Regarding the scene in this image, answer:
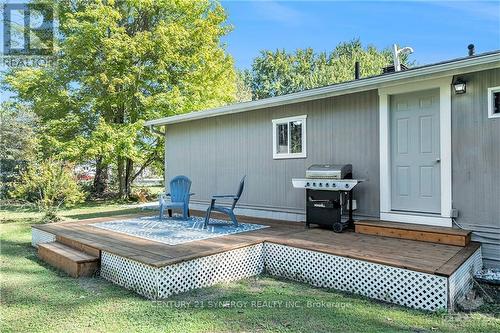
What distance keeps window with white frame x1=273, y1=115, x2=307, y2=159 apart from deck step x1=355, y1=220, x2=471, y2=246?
6.47ft

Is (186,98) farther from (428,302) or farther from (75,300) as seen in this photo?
(428,302)

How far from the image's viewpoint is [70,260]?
174 inches

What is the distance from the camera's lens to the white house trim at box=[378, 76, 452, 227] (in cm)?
474

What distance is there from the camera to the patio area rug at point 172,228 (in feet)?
16.5

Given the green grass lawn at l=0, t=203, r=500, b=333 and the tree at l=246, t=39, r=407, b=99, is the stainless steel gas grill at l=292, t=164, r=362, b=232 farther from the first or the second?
the tree at l=246, t=39, r=407, b=99

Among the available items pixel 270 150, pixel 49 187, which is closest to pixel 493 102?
pixel 270 150

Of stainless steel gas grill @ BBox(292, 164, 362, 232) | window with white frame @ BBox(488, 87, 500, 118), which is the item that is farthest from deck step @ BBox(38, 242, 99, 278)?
window with white frame @ BBox(488, 87, 500, 118)

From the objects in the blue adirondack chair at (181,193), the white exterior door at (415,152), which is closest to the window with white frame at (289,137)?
the white exterior door at (415,152)

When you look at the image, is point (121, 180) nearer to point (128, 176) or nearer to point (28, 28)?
point (128, 176)

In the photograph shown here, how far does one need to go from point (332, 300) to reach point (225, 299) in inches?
43.1

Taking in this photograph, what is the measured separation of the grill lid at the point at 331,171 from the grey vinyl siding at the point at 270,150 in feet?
1.02

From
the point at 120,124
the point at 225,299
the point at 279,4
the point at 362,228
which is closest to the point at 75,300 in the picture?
the point at 225,299

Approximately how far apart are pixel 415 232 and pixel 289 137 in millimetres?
3016

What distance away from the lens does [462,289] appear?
357cm
